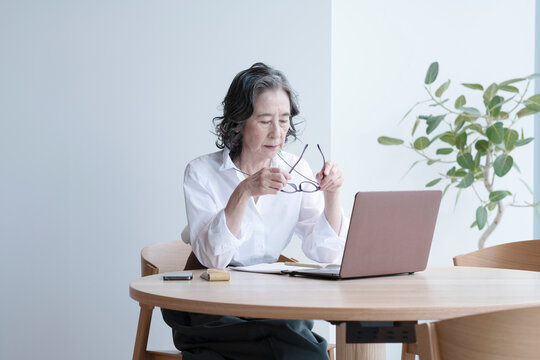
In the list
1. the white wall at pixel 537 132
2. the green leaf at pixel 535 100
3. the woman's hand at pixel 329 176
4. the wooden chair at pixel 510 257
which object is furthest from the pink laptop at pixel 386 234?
the white wall at pixel 537 132

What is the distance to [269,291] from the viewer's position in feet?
4.70

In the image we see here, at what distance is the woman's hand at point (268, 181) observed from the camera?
6.00 feet

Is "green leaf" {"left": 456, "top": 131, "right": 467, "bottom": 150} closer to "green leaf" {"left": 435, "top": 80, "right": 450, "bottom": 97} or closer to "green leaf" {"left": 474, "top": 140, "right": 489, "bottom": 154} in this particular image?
"green leaf" {"left": 474, "top": 140, "right": 489, "bottom": 154}

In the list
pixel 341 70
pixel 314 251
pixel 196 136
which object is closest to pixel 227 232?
pixel 314 251

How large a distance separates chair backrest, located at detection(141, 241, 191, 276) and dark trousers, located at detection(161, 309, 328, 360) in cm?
47

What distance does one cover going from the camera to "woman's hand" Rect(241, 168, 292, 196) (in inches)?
72.0

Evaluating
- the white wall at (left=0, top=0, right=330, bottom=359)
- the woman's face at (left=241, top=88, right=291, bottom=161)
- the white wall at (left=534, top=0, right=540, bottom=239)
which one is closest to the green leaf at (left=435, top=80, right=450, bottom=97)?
the white wall at (left=534, top=0, right=540, bottom=239)

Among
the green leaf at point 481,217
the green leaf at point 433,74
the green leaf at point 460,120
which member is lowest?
the green leaf at point 481,217

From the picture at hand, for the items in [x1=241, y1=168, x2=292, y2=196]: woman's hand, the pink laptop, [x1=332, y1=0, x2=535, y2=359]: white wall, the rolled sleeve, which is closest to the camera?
the pink laptop

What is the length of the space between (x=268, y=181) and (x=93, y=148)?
146 cm

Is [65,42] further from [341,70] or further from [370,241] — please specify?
[370,241]

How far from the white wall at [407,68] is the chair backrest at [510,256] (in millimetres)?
1344

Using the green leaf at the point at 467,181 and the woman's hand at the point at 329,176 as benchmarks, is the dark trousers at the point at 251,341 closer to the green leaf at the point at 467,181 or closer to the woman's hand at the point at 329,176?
the woman's hand at the point at 329,176

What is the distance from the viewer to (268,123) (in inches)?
87.9
